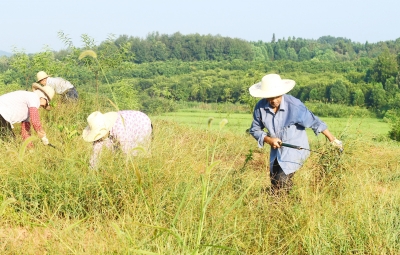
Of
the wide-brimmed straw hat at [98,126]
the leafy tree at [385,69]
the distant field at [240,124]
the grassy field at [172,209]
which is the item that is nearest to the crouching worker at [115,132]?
the wide-brimmed straw hat at [98,126]

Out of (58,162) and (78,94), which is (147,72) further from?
(58,162)

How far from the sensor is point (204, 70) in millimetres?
69312

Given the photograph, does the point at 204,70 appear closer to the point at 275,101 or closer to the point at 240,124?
the point at 240,124

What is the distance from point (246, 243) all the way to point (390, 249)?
2.87 feet

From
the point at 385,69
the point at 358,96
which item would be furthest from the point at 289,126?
the point at 385,69

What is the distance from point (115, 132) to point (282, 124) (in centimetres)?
151

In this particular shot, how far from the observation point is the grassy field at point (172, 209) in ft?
9.61

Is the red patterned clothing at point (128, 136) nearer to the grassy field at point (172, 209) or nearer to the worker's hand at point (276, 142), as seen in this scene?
the grassy field at point (172, 209)

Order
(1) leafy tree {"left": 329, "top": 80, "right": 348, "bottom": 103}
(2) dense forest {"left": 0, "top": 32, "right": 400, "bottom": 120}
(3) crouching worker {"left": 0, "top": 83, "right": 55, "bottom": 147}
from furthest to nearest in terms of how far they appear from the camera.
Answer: (1) leafy tree {"left": 329, "top": 80, "right": 348, "bottom": 103}, (2) dense forest {"left": 0, "top": 32, "right": 400, "bottom": 120}, (3) crouching worker {"left": 0, "top": 83, "right": 55, "bottom": 147}

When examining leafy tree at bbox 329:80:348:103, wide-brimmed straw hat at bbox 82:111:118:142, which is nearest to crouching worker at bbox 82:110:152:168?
wide-brimmed straw hat at bbox 82:111:118:142

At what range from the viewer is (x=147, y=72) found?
6019 centimetres

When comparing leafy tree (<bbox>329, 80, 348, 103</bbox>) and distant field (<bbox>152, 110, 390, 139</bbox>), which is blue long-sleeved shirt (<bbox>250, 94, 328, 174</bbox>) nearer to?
distant field (<bbox>152, 110, 390, 139</bbox>)

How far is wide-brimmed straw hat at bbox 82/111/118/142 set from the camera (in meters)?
4.25

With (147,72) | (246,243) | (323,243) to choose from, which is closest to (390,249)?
(323,243)
